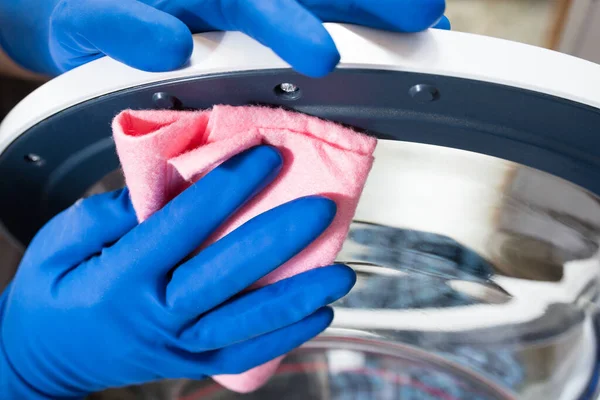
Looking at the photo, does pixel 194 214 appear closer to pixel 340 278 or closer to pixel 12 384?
pixel 340 278

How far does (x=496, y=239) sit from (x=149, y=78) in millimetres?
341

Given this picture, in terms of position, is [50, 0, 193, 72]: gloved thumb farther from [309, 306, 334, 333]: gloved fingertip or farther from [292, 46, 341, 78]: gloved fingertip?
[309, 306, 334, 333]: gloved fingertip

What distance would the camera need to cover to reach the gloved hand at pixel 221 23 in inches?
10.7

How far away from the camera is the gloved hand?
0.89 feet

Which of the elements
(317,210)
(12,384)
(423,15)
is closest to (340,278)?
(317,210)

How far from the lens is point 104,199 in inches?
16.6

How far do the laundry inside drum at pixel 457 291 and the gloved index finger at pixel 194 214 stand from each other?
90 millimetres

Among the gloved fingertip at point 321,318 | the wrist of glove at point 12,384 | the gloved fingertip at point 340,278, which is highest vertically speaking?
the gloved fingertip at point 340,278

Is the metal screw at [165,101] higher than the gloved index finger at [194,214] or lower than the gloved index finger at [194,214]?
higher

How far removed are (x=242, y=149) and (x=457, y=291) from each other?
334 millimetres

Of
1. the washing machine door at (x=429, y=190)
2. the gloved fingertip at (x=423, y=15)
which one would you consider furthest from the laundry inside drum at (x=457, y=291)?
the gloved fingertip at (x=423, y=15)

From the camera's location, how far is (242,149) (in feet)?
1.12

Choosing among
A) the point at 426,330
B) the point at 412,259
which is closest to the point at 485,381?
the point at 426,330

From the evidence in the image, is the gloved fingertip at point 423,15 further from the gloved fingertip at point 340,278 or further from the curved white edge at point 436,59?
the gloved fingertip at point 340,278
